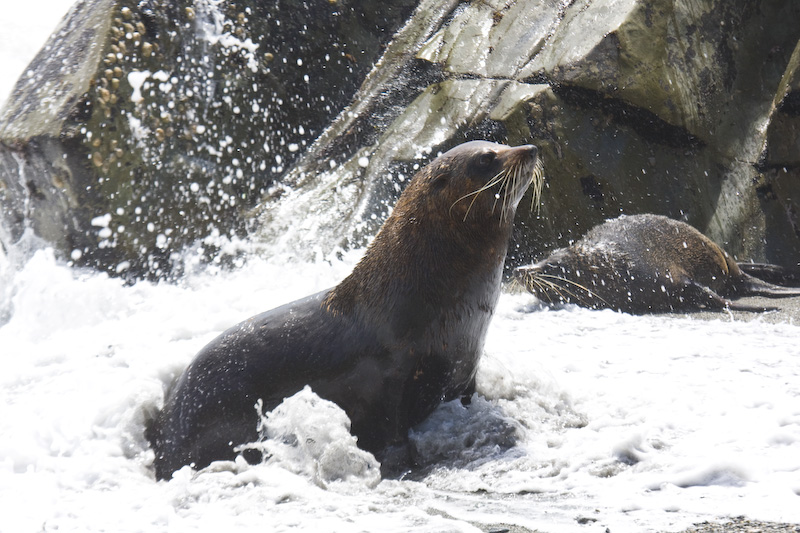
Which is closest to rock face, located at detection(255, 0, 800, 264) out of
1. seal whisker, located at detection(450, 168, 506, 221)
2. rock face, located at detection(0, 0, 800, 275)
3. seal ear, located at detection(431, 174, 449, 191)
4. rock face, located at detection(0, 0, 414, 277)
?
rock face, located at detection(0, 0, 800, 275)

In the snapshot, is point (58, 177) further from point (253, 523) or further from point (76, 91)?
point (253, 523)

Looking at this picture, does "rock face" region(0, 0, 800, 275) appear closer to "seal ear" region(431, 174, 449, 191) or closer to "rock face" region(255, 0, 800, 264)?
"rock face" region(255, 0, 800, 264)

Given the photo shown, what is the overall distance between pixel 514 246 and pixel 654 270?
4.61ft

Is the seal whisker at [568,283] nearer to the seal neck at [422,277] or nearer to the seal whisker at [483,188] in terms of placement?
the seal neck at [422,277]

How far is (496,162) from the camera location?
161 inches

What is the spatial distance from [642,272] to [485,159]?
342 cm

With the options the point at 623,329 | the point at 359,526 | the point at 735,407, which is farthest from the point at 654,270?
the point at 359,526

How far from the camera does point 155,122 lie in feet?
25.0

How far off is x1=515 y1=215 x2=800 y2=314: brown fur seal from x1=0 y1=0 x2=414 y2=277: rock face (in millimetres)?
3271

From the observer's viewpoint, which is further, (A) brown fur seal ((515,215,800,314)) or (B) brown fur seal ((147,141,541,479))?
(A) brown fur seal ((515,215,800,314))

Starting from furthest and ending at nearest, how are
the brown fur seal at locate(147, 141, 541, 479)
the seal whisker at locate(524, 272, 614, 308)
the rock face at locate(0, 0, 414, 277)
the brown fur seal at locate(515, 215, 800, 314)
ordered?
the rock face at locate(0, 0, 414, 277)
the seal whisker at locate(524, 272, 614, 308)
the brown fur seal at locate(515, 215, 800, 314)
the brown fur seal at locate(147, 141, 541, 479)

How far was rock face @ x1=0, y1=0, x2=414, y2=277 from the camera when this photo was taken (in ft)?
23.6

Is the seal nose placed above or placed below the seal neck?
above

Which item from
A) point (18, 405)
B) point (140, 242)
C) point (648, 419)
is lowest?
point (18, 405)
